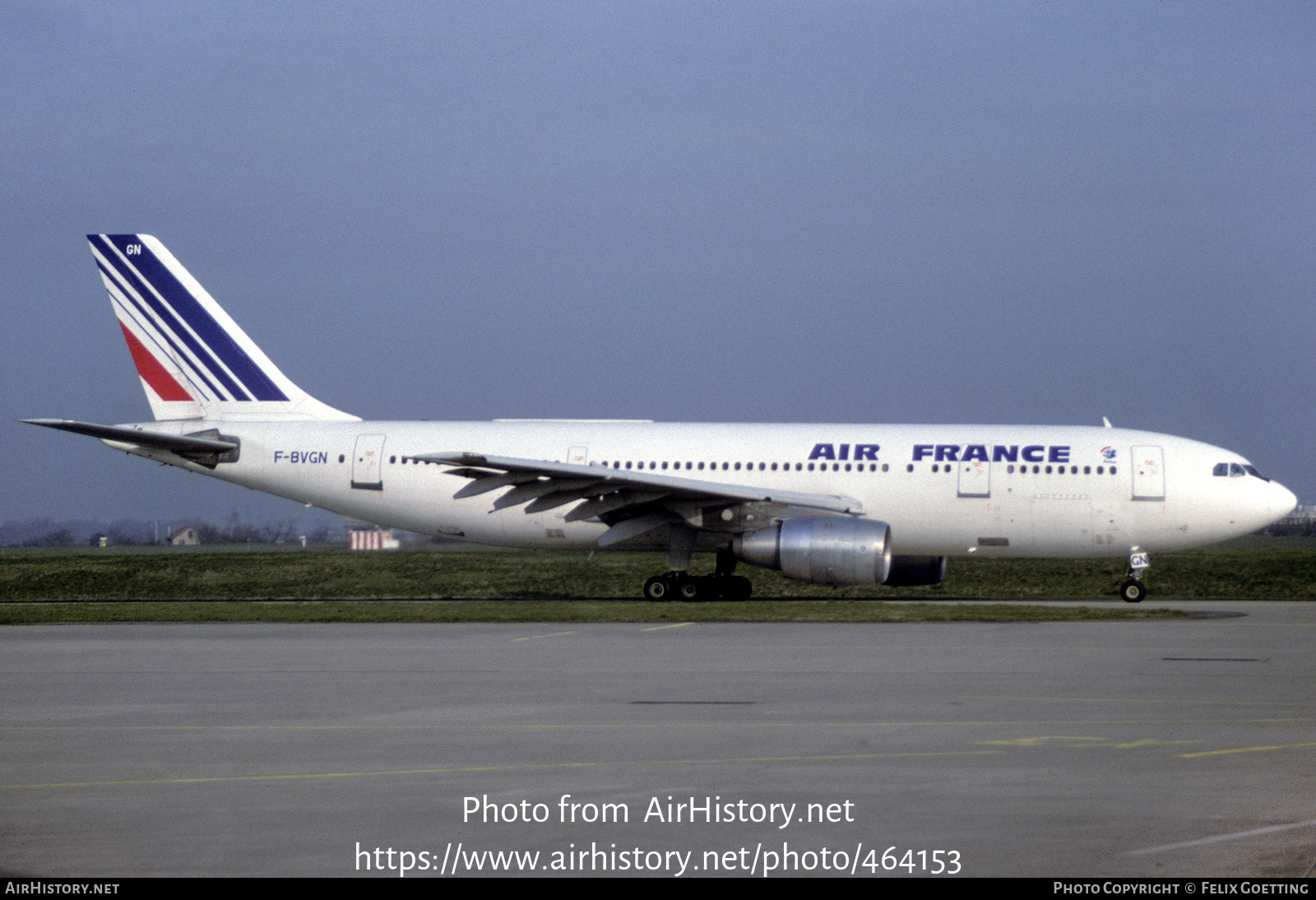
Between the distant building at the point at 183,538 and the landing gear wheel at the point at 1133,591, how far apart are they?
6623 centimetres

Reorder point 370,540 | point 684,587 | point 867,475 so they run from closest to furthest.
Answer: point 684,587 → point 867,475 → point 370,540

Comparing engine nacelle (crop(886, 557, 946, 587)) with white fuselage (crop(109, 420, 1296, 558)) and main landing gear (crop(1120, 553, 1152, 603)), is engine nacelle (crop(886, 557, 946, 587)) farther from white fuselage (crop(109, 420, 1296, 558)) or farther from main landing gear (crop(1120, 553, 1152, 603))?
main landing gear (crop(1120, 553, 1152, 603))

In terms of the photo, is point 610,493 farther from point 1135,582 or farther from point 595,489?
point 1135,582

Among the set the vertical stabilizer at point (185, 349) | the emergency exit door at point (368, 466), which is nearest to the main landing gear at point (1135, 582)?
the emergency exit door at point (368, 466)

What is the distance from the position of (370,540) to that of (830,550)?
4106cm

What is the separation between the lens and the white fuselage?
2684 centimetres

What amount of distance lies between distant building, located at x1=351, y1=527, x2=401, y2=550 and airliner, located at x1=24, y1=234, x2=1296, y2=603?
96.7 feet

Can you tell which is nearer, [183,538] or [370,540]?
[370,540]

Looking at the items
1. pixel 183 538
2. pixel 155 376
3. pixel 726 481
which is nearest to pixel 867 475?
pixel 726 481

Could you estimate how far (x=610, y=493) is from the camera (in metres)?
26.8

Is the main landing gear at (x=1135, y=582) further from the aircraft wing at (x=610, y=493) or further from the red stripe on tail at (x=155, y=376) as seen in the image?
the red stripe on tail at (x=155, y=376)

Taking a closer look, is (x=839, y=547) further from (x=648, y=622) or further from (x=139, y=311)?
(x=139, y=311)

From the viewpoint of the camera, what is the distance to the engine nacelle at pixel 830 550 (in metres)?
24.3
